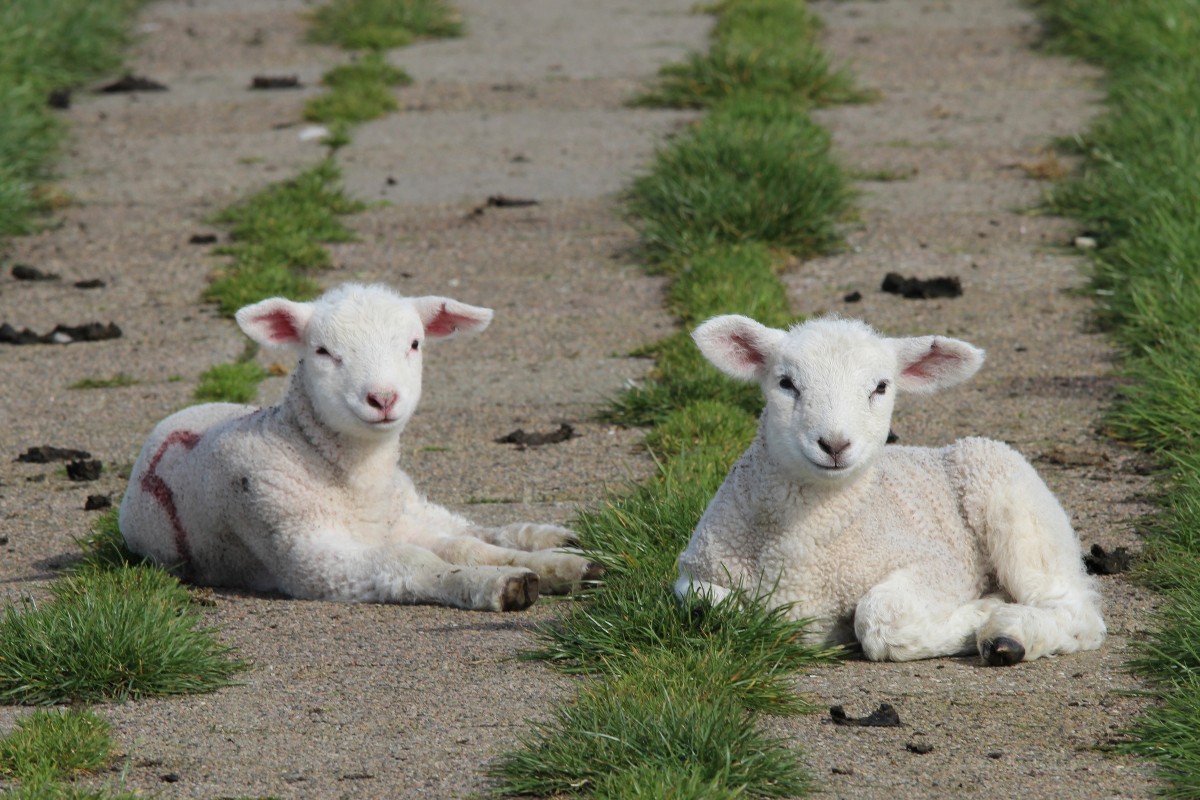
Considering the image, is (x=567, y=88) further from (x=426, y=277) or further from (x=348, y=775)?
(x=348, y=775)

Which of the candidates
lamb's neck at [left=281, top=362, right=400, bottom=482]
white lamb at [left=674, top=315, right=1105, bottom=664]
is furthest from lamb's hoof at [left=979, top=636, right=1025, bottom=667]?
lamb's neck at [left=281, top=362, right=400, bottom=482]

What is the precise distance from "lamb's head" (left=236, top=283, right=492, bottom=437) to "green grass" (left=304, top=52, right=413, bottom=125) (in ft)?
24.2

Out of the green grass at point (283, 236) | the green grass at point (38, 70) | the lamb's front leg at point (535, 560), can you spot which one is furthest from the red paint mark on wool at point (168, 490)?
the green grass at point (38, 70)

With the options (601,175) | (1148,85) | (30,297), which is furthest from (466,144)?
(1148,85)

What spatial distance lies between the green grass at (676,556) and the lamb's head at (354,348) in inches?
33.3

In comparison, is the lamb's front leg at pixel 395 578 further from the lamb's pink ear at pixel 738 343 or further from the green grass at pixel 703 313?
the green grass at pixel 703 313

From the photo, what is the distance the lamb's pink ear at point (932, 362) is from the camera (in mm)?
5406

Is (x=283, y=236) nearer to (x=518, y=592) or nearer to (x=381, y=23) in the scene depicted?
(x=518, y=592)

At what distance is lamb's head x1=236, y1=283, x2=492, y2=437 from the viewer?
6.11 metres

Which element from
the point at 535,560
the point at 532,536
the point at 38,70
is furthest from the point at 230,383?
the point at 38,70

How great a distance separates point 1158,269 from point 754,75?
485cm

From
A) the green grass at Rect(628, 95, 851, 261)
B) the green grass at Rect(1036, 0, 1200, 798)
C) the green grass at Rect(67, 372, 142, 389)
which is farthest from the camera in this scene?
the green grass at Rect(628, 95, 851, 261)

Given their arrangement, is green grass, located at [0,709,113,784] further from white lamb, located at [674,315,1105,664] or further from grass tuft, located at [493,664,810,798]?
white lamb, located at [674,315,1105,664]

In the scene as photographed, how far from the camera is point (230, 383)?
852 cm
